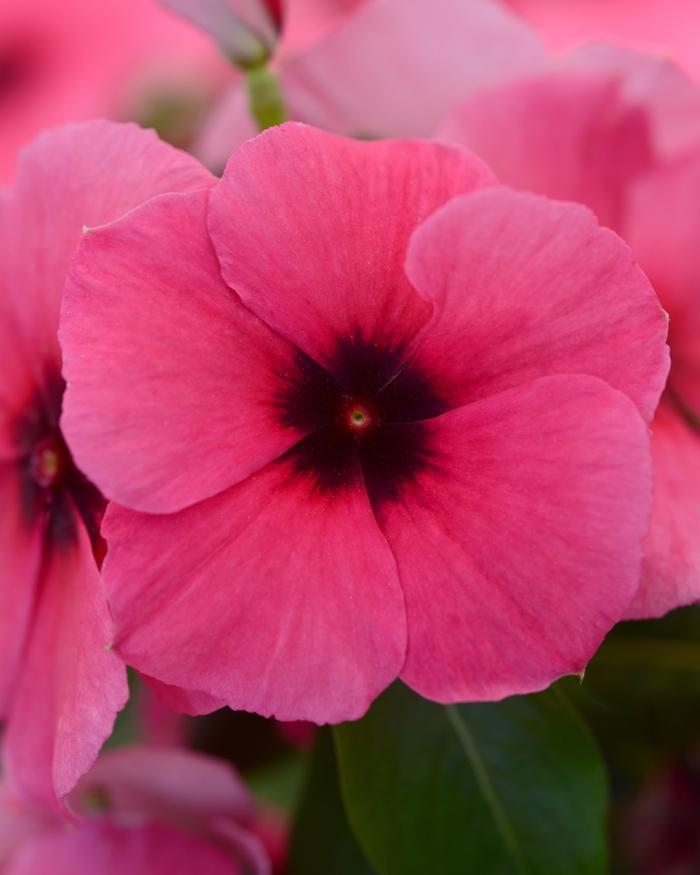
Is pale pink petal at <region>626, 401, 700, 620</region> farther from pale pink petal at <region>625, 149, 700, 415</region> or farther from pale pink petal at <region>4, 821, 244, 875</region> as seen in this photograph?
pale pink petal at <region>4, 821, 244, 875</region>

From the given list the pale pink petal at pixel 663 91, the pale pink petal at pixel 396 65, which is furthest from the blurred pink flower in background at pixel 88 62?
the pale pink petal at pixel 663 91

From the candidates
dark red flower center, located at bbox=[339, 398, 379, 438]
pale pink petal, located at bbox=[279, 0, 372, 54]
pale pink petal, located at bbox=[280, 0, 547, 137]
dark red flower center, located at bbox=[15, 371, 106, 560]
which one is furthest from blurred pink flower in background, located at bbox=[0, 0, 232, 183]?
dark red flower center, located at bbox=[339, 398, 379, 438]

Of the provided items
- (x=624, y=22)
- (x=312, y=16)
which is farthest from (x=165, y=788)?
(x=312, y=16)

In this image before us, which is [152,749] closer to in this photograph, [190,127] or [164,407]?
[164,407]

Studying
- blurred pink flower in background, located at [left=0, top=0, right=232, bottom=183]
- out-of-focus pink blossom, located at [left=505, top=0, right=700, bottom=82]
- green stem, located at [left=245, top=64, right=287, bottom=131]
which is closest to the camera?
green stem, located at [left=245, top=64, right=287, bottom=131]

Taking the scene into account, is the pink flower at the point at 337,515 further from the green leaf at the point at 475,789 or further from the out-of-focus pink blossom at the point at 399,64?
the out-of-focus pink blossom at the point at 399,64

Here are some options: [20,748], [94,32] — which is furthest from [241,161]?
[94,32]

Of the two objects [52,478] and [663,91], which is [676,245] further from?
[52,478]
